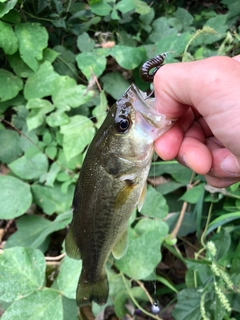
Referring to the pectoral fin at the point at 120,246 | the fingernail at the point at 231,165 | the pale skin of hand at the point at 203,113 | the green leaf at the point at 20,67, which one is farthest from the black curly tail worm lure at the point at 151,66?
the green leaf at the point at 20,67

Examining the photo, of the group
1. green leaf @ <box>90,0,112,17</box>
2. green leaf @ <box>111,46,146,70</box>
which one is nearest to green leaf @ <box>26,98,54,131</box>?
green leaf @ <box>111,46,146,70</box>

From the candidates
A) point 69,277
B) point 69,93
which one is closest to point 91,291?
point 69,277

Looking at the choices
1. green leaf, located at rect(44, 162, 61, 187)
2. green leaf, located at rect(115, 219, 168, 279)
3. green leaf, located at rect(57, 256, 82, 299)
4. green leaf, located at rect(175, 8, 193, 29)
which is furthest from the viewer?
green leaf, located at rect(175, 8, 193, 29)

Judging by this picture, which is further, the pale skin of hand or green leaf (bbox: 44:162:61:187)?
green leaf (bbox: 44:162:61:187)

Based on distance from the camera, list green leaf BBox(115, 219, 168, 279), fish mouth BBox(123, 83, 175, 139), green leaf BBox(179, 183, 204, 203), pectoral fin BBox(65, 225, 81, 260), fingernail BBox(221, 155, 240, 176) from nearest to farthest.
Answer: fish mouth BBox(123, 83, 175, 139)
fingernail BBox(221, 155, 240, 176)
pectoral fin BBox(65, 225, 81, 260)
green leaf BBox(115, 219, 168, 279)
green leaf BBox(179, 183, 204, 203)

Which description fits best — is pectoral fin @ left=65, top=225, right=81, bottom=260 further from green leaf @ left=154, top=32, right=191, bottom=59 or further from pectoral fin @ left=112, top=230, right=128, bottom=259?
green leaf @ left=154, top=32, right=191, bottom=59

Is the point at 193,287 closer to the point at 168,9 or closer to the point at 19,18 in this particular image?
the point at 19,18

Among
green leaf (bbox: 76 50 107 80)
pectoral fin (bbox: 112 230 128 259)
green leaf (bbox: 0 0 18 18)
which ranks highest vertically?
green leaf (bbox: 0 0 18 18)

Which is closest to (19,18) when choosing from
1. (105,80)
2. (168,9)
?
(105,80)
